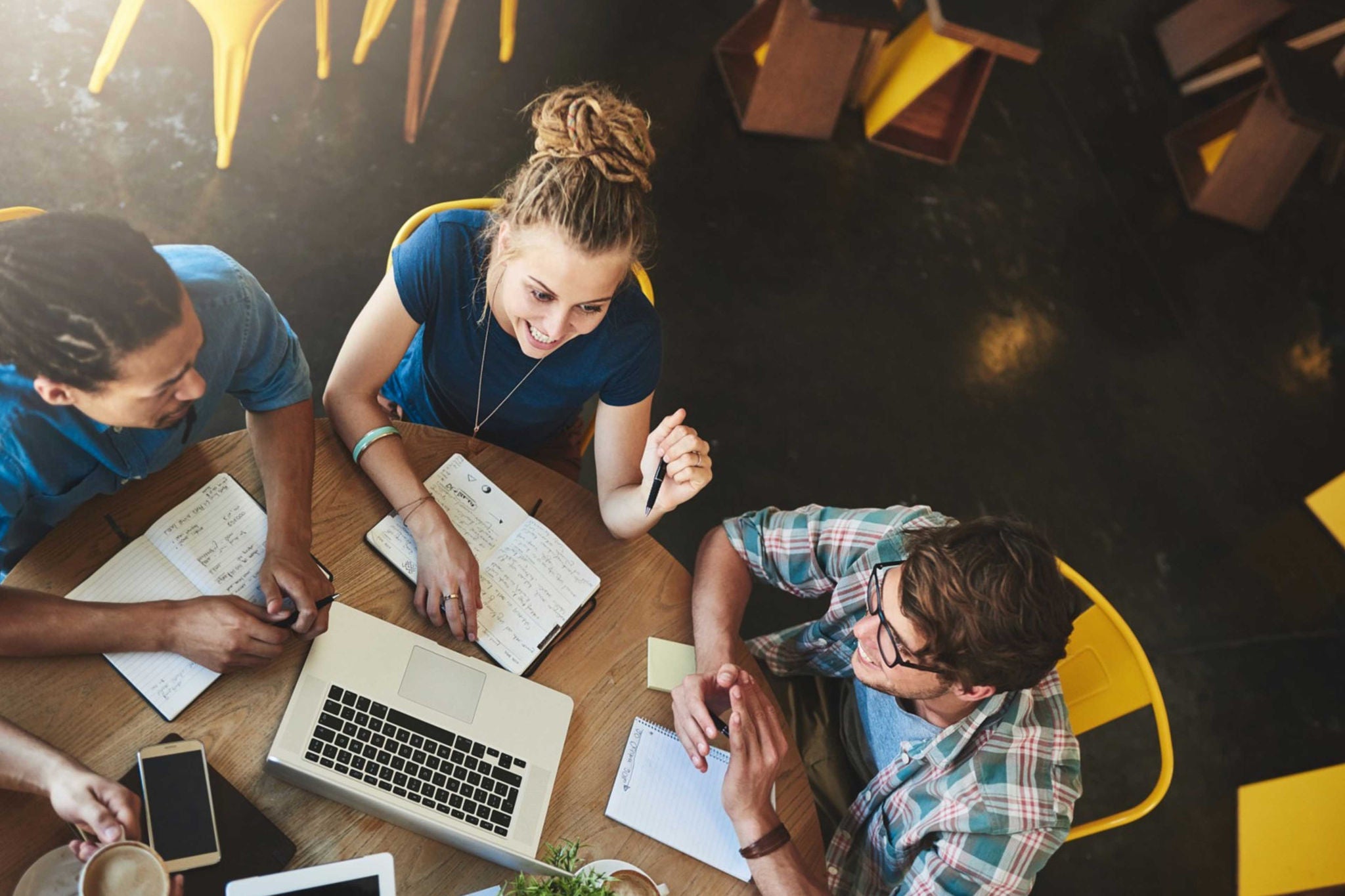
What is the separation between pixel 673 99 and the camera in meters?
3.67

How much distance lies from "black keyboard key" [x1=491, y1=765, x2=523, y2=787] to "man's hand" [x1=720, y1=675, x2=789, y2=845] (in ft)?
1.05

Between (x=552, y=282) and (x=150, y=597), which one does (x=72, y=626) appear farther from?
(x=552, y=282)

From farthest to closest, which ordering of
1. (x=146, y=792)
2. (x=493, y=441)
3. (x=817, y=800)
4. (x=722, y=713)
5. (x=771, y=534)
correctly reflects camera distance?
(x=493, y=441)
(x=817, y=800)
(x=771, y=534)
(x=722, y=713)
(x=146, y=792)

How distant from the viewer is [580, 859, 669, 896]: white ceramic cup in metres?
1.32

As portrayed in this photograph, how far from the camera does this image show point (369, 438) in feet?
5.32

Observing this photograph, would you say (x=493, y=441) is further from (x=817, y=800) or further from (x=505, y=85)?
(x=505, y=85)

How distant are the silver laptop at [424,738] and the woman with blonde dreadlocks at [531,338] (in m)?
0.10

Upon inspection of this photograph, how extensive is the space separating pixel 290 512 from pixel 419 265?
0.49 meters

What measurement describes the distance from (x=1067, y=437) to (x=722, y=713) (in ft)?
7.63

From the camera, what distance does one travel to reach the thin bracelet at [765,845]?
1.45 m

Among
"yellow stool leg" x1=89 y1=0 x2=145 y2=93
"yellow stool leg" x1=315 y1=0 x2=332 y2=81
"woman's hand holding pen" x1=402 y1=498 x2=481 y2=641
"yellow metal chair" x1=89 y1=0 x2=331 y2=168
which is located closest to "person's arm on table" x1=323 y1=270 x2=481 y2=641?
"woman's hand holding pen" x1=402 y1=498 x2=481 y2=641

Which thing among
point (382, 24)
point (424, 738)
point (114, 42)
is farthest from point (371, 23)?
point (424, 738)

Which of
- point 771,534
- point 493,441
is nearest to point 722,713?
point 771,534

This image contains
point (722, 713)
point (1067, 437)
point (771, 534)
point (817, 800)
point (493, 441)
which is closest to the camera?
point (722, 713)
